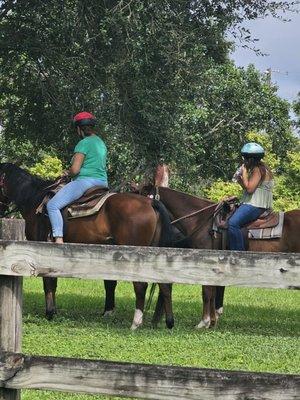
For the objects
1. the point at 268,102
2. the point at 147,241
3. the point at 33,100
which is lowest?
the point at 147,241

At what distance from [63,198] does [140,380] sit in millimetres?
6616

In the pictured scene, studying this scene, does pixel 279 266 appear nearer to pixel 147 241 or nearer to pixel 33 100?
pixel 147 241

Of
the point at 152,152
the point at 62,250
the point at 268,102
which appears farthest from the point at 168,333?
the point at 268,102

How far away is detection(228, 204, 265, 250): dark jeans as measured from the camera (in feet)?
33.4

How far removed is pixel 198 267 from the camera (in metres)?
3.82

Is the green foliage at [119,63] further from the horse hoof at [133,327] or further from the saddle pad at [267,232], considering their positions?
the horse hoof at [133,327]

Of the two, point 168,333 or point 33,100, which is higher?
point 33,100

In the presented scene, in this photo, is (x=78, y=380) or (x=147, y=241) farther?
(x=147, y=241)

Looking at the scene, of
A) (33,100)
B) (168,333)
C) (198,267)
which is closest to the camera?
(198,267)

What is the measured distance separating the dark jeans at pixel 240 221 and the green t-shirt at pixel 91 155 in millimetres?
1993

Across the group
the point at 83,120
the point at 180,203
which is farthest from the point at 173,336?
the point at 83,120

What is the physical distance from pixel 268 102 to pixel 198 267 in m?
32.6

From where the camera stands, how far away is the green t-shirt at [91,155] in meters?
9.99

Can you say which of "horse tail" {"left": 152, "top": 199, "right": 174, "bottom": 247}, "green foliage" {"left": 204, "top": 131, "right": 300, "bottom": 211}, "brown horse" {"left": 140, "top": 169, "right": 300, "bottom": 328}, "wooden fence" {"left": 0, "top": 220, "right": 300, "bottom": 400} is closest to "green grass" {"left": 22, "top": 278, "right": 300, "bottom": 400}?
"brown horse" {"left": 140, "top": 169, "right": 300, "bottom": 328}
